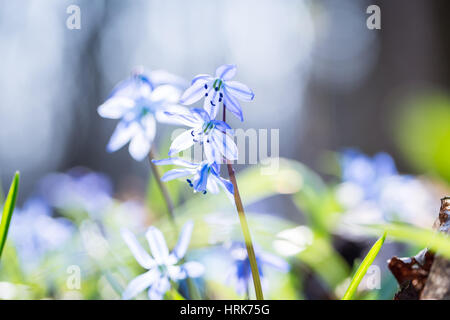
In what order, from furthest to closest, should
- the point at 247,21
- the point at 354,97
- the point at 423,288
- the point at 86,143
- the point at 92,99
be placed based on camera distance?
the point at 86,143, the point at 92,99, the point at 354,97, the point at 247,21, the point at 423,288

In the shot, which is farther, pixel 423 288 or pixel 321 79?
pixel 321 79

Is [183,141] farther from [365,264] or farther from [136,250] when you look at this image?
[365,264]

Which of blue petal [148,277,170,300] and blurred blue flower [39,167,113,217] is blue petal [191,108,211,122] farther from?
blurred blue flower [39,167,113,217]

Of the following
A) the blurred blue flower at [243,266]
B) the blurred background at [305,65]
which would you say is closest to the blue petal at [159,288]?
the blurred blue flower at [243,266]

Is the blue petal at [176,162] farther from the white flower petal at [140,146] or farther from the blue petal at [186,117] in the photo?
the white flower petal at [140,146]

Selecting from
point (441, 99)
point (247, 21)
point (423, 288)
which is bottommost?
point (423, 288)


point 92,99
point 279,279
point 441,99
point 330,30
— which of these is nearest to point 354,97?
point 330,30

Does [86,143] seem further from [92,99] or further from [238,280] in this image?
[238,280]
